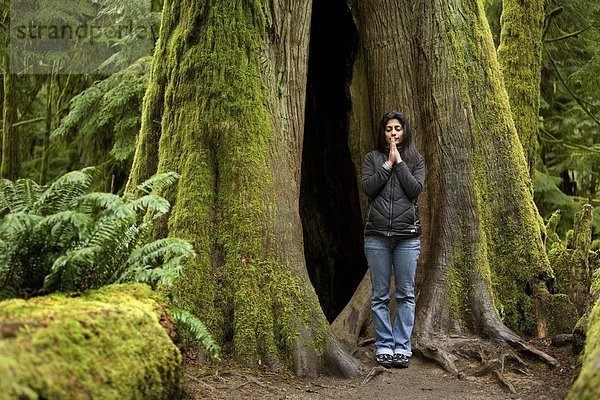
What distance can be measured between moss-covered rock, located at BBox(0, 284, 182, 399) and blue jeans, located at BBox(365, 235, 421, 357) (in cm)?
261

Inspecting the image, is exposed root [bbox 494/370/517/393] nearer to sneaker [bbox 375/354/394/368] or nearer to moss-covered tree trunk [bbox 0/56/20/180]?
sneaker [bbox 375/354/394/368]

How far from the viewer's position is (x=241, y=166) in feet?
20.3

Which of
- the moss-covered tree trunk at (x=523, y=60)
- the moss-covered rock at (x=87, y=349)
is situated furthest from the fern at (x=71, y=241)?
the moss-covered tree trunk at (x=523, y=60)

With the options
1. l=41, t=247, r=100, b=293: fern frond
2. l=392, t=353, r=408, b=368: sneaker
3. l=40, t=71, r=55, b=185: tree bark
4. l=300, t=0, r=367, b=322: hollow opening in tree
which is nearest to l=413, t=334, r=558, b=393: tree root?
l=392, t=353, r=408, b=368: sneaker

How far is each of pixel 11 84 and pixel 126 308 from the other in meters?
13.0

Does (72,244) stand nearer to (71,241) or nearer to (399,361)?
(71,241)

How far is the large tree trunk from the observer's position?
5863mm

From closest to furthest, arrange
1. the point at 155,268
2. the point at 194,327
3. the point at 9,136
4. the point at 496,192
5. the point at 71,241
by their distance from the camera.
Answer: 1. the point at 71,241
2. the point at 194,327
3. the point at 155,268
4. the point at 496,192
5. the point at 9,136

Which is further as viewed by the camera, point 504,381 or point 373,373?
point 373,373

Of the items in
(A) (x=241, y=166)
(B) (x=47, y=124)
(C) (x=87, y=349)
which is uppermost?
(B) (x=47, y=124)

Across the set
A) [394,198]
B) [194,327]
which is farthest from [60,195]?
[394,198]

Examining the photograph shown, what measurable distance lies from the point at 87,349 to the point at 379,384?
3223 millimetres

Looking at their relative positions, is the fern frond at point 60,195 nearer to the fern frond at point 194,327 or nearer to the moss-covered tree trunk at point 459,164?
the fern frond at point 194,327

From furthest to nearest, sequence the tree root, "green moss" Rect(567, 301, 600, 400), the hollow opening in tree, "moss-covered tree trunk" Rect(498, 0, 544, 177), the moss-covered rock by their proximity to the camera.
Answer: "moss-covered tree trunk" Rect(498, 0, 544, 177) < the hollow opening in tree < the tree root < "green moss" Rect(567, 301, 600, 400) < the moss-covered rock
